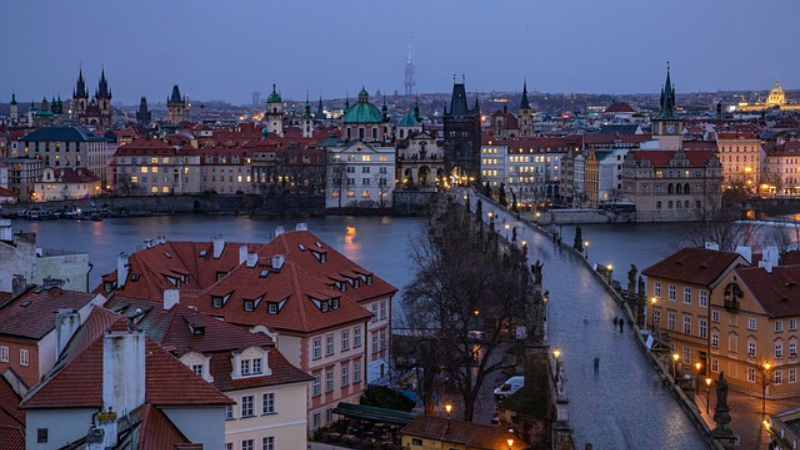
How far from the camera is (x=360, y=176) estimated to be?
5950 centimetres

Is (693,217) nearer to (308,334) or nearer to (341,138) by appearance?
(341,138)

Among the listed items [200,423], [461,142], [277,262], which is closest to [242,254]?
[277,262]

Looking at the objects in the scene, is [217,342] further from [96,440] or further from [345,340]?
[96,440]

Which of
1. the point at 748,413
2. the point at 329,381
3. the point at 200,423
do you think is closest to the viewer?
the point at 200,423

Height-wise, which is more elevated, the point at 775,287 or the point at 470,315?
the point at 775,287

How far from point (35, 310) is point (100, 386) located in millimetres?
4123

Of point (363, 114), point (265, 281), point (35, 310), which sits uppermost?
point (363, 114)

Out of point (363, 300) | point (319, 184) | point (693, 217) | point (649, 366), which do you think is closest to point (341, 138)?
point (319, 184)

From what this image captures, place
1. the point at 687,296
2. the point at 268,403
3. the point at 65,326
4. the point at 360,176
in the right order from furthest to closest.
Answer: the point at 360,176
the point at 687,296
the point at 268,403
the point at 65,326

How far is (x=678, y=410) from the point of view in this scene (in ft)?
38.7

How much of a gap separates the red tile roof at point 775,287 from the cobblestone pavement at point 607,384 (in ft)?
6.59

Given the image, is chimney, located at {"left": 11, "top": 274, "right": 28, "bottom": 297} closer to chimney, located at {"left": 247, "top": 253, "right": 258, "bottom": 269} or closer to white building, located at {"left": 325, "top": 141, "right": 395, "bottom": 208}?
chimney, located at {"left": 247, "top": 253, "right": 258, "bottom": 269}

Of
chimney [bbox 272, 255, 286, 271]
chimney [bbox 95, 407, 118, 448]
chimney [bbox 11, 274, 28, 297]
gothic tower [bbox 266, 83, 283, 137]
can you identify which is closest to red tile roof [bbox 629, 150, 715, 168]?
gothic tower [bbox 266, 83, 283, 137]

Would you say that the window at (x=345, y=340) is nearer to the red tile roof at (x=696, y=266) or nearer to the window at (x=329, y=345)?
the window at (x=329, y=345)
